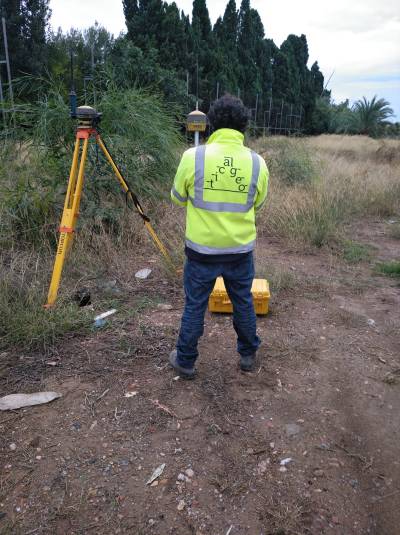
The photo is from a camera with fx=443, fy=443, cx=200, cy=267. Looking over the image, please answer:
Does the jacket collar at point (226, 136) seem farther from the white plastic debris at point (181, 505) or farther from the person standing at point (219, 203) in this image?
the white plastic debris at point (181, 505)

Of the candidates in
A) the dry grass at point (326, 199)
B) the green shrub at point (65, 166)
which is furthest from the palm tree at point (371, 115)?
the green shrub at point (65, 166)

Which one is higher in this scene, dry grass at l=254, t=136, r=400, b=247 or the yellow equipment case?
dry grass at l=254, t=136, r=400, b=247

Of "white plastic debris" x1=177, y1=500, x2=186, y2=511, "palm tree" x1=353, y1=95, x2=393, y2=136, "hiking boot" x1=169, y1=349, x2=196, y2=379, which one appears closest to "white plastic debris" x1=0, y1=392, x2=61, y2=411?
"hiking boot" x1=169, y1=349, x2=196, y2=379

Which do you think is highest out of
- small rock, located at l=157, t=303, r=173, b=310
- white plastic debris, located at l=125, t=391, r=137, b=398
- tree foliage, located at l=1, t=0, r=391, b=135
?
tree foliage, located at l=1, t=0, r=391, b=135

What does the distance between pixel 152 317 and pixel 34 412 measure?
1254 millimetres

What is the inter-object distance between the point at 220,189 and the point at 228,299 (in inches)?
50.7

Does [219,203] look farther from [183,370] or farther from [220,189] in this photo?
[183,370]

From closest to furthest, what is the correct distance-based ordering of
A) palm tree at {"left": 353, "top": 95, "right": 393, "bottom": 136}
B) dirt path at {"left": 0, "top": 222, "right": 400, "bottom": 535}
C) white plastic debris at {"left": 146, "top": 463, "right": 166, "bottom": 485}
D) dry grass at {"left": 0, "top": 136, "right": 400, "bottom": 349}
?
dirt path at {"left": 0, "top": 222, "right": 400, "bottom": 535}
white plastic debris at {"left": 146, "top": 463, "right": 166, "bottom": 485}
dry grass at {"left": 0, "top": 136, "right": 400, "bottom": 349}
palm tree at {"left": 353, "top": 95, "right": 393, "bottom": 136}

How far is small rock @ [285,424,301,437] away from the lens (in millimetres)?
2314

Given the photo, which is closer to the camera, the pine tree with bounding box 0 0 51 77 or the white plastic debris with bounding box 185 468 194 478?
the white plastic debris with bounding box 185 468 194 478

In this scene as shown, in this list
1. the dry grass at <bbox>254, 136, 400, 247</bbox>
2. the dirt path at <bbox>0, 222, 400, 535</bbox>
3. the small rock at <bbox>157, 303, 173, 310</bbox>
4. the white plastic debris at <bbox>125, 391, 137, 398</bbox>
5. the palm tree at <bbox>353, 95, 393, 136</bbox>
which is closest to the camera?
the dirt path at <bbox>0, 222, 400, 535</bbox>

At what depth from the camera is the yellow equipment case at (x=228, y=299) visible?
3.43 metres

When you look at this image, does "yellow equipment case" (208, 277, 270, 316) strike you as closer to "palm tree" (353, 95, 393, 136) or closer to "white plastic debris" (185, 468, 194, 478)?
"white plastic debris" (185, 468, 194, 478)

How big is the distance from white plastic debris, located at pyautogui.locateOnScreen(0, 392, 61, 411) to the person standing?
82 centimetres
